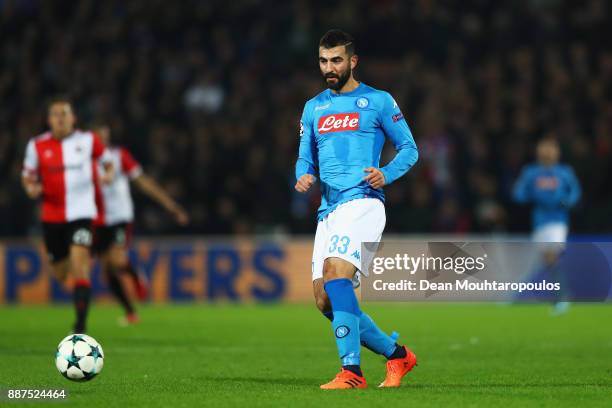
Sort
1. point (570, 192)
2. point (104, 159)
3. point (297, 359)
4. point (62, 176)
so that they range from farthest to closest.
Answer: point (570, 192)
point (104, 159)
point (62, 176)
point (297, 359)

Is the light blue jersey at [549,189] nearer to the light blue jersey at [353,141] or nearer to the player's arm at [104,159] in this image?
the player's arm at [104,159]

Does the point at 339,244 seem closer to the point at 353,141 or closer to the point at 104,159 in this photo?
the point at 353,141

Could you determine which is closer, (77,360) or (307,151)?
(77,360)

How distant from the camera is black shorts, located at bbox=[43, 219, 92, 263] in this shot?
35.5ft

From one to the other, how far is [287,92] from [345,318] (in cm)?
1296

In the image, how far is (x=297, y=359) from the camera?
9438 mm

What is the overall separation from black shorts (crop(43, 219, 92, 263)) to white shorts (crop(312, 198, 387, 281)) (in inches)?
169

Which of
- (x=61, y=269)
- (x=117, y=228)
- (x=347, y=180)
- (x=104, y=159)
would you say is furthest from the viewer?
(x=117, y=228)

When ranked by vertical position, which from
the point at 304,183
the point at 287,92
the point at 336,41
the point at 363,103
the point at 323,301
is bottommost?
the point at 323,301

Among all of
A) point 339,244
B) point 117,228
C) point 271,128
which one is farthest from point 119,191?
point 339,244

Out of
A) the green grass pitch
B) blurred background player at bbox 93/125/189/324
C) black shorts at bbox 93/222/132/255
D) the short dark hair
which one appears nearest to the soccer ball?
the green grass pitch

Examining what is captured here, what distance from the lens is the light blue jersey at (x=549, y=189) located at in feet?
52.7

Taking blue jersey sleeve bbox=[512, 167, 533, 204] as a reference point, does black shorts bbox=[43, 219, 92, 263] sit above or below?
below

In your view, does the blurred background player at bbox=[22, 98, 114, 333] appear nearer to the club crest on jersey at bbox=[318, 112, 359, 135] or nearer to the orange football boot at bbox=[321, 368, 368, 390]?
the club crest on jersey at bbox=[318, 112, 359, 135]
